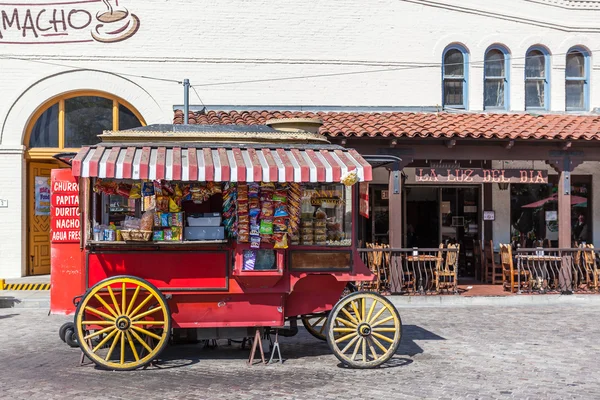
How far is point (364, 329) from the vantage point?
789 centimetres

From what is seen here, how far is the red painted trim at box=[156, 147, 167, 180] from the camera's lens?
726 centimetres

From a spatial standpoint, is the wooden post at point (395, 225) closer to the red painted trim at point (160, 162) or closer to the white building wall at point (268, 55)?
the white building wall at point (268, 55)

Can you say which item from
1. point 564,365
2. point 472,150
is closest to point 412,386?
point 564,365

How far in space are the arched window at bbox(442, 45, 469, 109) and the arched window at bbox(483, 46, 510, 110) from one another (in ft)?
1.72

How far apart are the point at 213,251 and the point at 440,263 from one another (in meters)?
7.00

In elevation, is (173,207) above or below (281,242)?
above

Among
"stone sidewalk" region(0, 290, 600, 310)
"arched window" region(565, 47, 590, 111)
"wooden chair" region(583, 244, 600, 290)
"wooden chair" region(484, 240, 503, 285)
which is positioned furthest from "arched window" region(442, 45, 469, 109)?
"stone sidewalk" region(0, 290, 600, 310)

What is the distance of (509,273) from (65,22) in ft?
35.9

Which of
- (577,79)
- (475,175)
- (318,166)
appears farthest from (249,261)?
(577,79)

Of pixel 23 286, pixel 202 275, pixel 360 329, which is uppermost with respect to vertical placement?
pixel 202 275

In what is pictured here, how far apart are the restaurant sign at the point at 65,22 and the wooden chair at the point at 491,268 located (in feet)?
30.3

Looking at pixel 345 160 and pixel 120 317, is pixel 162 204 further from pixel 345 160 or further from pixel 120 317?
pixel 345 160

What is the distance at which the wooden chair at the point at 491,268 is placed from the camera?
49.7 ft

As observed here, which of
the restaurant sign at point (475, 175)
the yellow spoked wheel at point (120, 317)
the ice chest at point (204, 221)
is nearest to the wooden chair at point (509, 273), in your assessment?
the restaurant sign at point (475, 175)
